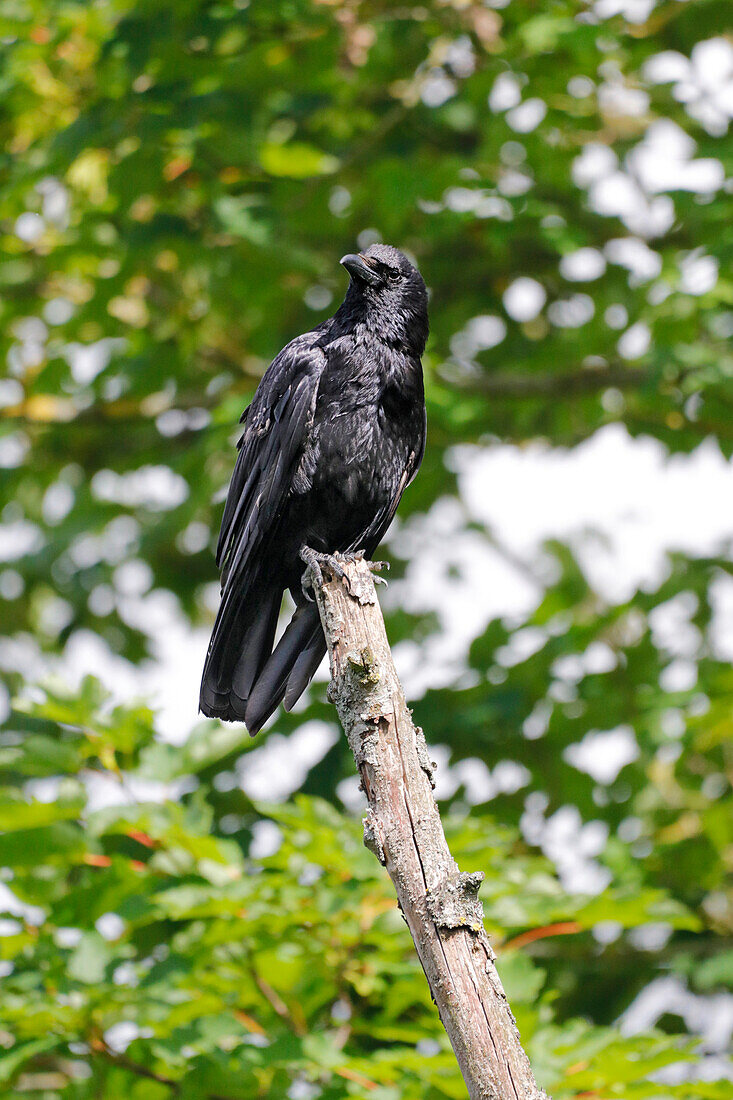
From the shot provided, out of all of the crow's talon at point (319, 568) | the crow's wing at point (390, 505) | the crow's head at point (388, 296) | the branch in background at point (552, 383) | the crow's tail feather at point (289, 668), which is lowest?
the crow's tail feather at point (289, 668)

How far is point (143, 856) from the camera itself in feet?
11.9

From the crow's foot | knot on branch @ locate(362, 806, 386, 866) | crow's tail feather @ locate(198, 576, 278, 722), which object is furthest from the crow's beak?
knot on branch @ locate(362, 806, 386, 866)

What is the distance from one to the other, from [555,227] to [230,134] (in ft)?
4.96

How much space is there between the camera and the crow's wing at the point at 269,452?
352cm

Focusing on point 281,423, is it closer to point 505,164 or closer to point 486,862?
point 486,862

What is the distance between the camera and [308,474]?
3.62 metres

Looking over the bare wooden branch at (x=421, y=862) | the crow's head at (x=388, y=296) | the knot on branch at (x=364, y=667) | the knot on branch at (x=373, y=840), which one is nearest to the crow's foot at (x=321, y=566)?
the bare wooden branch at (x=421, y=862)

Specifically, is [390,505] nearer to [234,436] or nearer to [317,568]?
[317,568]

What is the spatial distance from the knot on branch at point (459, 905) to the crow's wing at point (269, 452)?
1584 millimetres

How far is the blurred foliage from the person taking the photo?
121 inches

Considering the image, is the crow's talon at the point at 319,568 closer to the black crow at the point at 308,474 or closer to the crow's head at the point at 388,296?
the black crow at the point at 308,474

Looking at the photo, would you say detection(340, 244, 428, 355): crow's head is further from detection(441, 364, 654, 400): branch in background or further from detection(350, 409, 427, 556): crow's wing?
detection(441, 364, 654, 400): branch in background

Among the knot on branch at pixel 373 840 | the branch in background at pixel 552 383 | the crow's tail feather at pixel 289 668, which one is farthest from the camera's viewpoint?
the branch in background at pixel 552 383

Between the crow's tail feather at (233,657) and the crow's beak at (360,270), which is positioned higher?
the crow's beak at (360,270)
